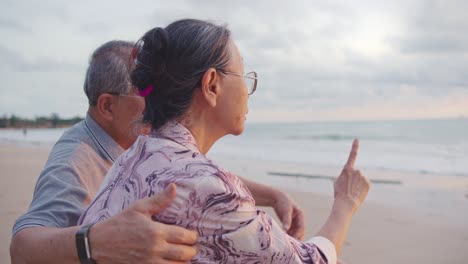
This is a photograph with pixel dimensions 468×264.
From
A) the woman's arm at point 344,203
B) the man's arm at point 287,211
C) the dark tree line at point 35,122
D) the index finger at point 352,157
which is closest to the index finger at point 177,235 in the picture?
the woman's arm at point 344,203

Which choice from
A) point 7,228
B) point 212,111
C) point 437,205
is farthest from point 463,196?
point 212,111

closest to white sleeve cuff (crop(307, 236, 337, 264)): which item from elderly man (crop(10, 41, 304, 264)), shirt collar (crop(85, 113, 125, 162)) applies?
elderly man (crop(10, 41, 304, 264))

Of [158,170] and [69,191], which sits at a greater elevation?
[158,170]

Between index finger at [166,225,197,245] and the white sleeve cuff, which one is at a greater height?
index finger at [166,225,197,245]

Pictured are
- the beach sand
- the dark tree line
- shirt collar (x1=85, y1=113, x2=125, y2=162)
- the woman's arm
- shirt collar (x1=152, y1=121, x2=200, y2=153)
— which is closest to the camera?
shirt collar (x1=152, y1=121, x2=200, y2=153)

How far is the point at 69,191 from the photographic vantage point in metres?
1.74

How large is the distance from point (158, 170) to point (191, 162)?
0.32ft

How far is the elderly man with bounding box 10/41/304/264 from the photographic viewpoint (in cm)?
122

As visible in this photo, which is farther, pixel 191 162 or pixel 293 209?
pixel 293 209

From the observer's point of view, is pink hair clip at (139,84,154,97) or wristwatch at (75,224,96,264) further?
pink hair clip at (139,84,154,97)

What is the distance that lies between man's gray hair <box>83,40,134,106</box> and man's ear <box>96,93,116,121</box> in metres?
0.02

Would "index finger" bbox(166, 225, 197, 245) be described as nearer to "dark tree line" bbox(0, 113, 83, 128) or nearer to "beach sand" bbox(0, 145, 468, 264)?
"beach sand" bbox(0, 145, 468, 264)

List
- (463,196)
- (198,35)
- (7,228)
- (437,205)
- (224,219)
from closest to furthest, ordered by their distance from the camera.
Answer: (224,219) < (198,35) < (7,228) < (437,205) < (463,196)

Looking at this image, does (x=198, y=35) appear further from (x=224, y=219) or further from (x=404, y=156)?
(x=404, y=156)
